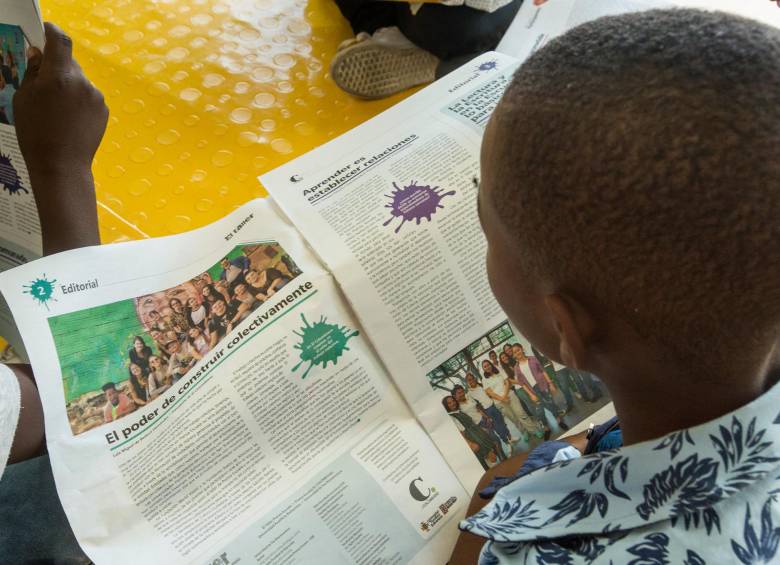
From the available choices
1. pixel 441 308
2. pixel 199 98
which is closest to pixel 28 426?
pixel 441 308

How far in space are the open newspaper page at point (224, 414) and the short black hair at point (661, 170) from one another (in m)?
0.32

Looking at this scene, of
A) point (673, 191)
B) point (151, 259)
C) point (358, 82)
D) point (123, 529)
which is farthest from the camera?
point (358, 82)

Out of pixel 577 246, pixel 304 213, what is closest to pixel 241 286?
pixel 304 213

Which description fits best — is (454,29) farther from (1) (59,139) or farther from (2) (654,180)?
(2) (654,180)

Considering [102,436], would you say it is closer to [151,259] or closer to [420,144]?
[151,259]

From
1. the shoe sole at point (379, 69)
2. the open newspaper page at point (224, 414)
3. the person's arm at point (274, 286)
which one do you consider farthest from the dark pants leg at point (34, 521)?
the shoe sole at point (379, 69)

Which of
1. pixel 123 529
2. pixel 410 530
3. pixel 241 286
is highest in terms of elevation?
pixel 241 286

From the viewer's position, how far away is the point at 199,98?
0.99 meters

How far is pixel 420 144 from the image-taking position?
69cm

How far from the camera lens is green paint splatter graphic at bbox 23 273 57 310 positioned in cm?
60

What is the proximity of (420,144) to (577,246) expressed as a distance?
40 centimetres

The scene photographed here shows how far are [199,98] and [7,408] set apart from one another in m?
0.62

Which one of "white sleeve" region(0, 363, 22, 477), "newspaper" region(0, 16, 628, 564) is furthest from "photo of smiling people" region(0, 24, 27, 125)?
"white sleeve" region(0, 363, 22, 477)

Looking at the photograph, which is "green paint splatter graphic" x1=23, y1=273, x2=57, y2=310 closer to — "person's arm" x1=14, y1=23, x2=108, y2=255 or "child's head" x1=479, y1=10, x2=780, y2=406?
"person's arm" x1=14, y1=23, x2=108, y2=255
